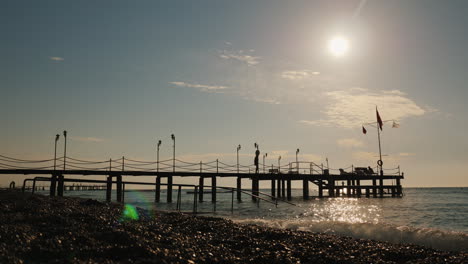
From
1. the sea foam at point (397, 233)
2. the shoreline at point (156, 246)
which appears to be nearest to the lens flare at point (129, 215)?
the shoreline at point (156, 246)

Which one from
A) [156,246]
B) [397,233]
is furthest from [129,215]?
[397,233]

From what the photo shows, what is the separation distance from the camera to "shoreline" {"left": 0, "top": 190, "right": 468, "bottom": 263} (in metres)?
6.36

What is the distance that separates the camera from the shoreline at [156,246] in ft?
20.9

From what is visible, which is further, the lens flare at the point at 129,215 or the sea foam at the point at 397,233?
the sea foam at the point at 397,233

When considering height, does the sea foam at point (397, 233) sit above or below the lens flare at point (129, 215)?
below

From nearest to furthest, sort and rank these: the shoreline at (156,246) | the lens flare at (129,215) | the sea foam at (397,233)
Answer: the shoreline at (156,246)
the lens flare at (129,215)
the sea foam at (397,233)

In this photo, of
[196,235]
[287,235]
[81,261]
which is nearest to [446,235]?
[287,235]

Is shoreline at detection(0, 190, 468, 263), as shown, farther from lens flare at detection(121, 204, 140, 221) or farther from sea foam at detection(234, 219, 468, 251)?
sea foam at detection(234, 219, 468, 251)

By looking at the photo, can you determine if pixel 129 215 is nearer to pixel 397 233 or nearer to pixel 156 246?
pixel 156 246

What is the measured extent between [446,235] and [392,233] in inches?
69.4

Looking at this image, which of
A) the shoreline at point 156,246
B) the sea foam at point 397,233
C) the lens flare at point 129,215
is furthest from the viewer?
the sea foam at point 397,233

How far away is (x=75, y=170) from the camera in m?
31.7

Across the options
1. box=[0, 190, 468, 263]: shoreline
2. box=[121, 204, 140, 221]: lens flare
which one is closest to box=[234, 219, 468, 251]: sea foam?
box=[0, 190, 468, 263]: shoreline

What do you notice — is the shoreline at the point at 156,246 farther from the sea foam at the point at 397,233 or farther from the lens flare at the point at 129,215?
the sea foam at the point at 397,233
